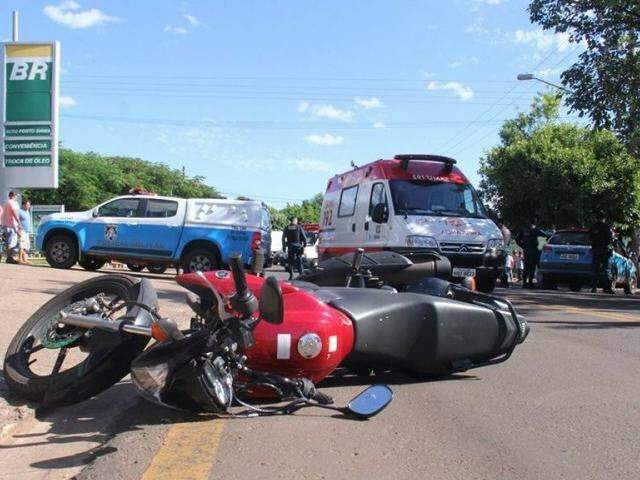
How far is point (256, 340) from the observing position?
4.47 m

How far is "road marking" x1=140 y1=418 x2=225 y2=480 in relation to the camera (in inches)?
138

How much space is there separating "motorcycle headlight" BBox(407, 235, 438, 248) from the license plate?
1.90 ft

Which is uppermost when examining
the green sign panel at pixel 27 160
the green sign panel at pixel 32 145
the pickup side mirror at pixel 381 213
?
the green sign panel at pixel 32 145

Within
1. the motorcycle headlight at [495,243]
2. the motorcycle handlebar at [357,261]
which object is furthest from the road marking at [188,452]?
the motorcycle headlight at [495,243]

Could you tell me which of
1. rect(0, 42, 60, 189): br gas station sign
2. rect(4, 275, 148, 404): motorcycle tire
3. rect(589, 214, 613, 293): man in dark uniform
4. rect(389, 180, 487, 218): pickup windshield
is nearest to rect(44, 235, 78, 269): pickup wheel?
rect(0, 42, 60, 189): br gas station sign

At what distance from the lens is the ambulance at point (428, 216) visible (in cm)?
1152

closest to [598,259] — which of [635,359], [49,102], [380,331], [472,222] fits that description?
[472,222]

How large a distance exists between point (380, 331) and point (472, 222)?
24.6 feet

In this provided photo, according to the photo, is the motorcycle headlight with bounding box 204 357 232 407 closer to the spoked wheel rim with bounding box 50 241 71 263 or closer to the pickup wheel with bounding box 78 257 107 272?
the spoked wheel rim with bounding box 50 241 71 263

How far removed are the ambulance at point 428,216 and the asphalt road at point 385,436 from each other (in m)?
5.61

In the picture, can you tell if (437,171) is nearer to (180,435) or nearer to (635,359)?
(635,359)

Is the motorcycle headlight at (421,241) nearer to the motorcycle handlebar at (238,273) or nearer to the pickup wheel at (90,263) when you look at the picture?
the motorcycle handlebar at (238,273)

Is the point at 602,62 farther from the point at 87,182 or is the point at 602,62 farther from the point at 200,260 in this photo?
the point at 87,182

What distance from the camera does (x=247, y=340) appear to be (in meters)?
4.04
